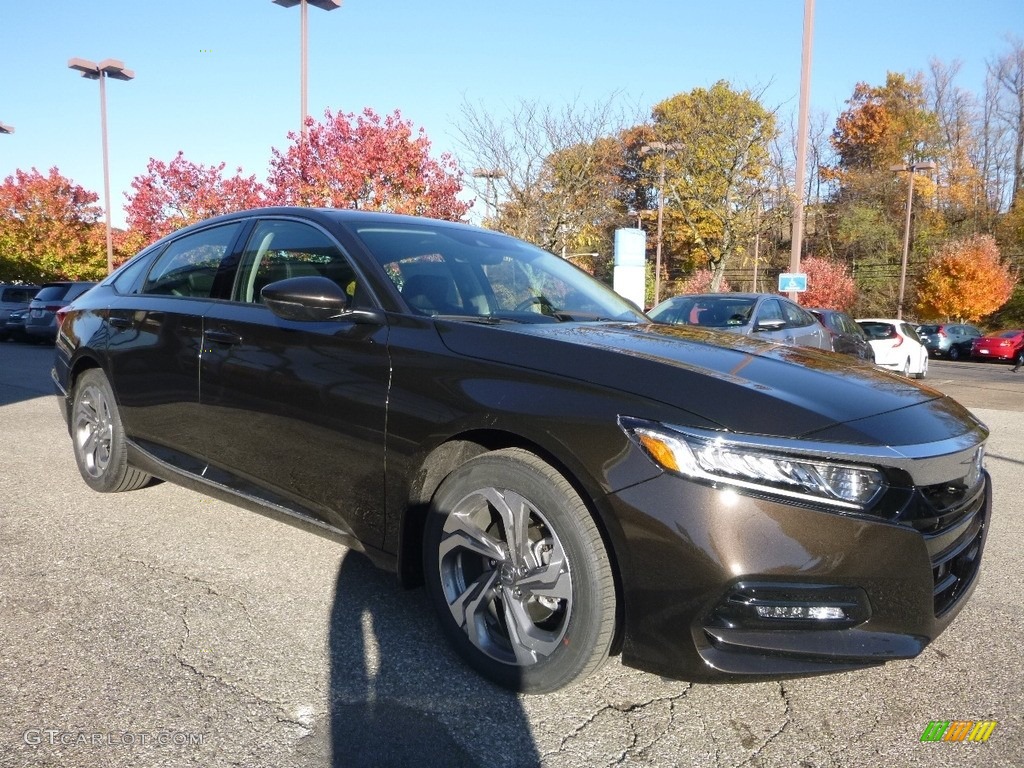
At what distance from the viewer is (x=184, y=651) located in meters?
2.88

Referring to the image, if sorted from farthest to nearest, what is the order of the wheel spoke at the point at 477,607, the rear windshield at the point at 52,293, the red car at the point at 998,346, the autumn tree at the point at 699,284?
1. the autumn tree at the point at 699,284
2. the red car at the point at 998,346
3. the rear windshield at the point at 52,293
4. the wheel spoke at the point at 477,607

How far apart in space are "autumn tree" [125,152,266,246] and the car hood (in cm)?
2423

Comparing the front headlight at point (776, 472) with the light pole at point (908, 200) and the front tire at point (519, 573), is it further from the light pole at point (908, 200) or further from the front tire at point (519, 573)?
the light pole at point (908, 200)

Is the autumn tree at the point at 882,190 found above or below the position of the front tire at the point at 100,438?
above

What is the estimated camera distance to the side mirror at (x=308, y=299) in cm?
305

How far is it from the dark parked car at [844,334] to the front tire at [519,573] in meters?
11.5

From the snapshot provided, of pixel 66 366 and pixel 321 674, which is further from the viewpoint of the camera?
pixel 66 366

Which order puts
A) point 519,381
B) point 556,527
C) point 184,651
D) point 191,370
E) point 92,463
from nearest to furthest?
point 556,527
point 519,381
point 184,651
point 191,370
point 92,463

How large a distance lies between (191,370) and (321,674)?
1.71 meters

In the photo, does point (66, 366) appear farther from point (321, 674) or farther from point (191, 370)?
point (321, 674)

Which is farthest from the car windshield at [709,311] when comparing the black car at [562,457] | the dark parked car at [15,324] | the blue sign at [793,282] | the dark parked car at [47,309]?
the dark parked car at [15,324]

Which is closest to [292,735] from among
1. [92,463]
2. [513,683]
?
[513,683]

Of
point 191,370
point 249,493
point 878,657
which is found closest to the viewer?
point 878,657

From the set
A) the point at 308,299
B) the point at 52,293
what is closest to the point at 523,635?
the point at 308,299
